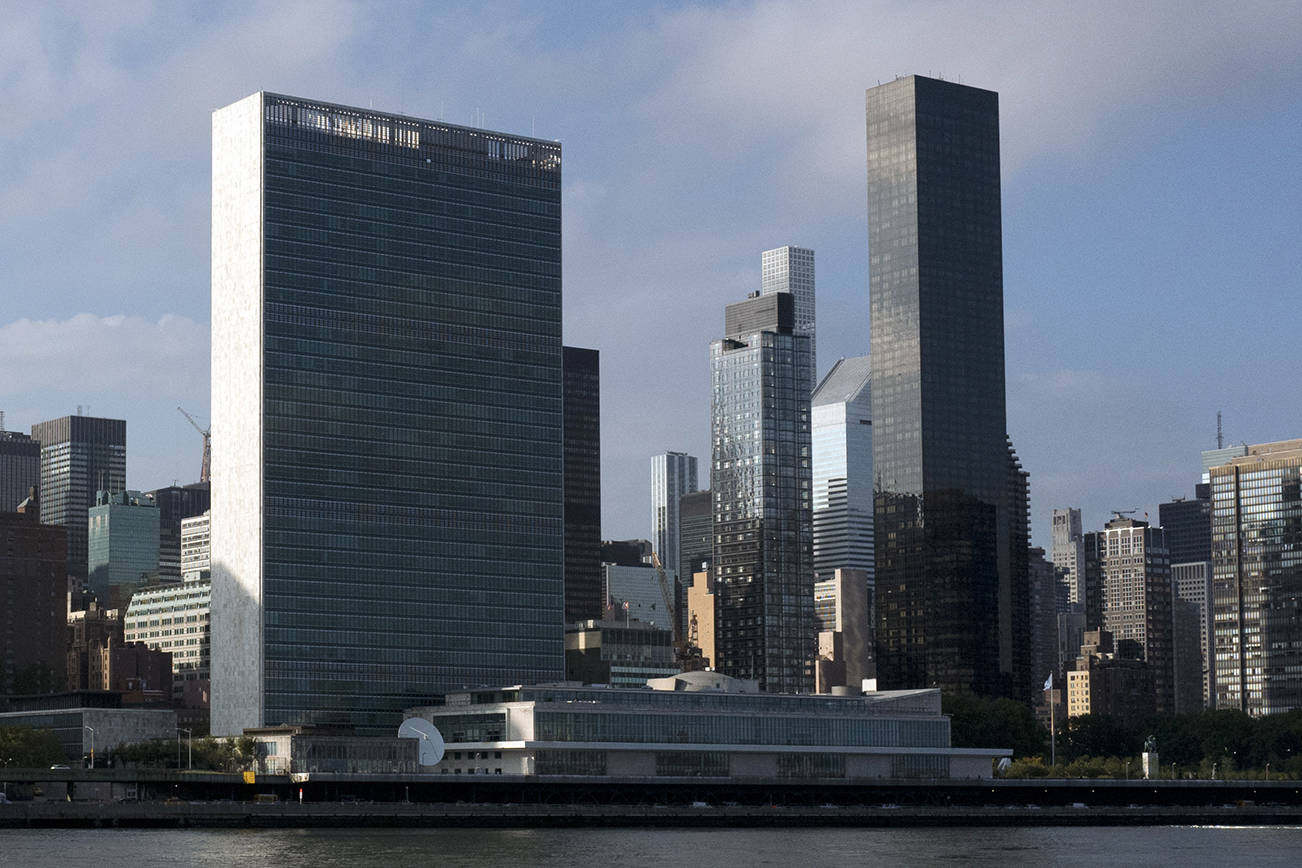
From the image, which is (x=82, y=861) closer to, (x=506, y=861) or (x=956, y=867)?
(x=506, y=861)

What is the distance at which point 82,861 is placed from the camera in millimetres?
192875

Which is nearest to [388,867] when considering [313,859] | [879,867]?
[313,859]

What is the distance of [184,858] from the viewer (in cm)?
19950

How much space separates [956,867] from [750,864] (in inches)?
747

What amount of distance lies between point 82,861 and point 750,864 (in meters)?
60.4

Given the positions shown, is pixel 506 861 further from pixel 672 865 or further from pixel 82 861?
pixel 82 861

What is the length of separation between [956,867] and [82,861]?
79.2 metres

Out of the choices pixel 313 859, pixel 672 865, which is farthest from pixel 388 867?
pixel 672 865

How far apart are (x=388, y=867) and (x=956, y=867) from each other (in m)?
52.0

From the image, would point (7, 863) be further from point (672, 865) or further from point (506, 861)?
point (672, 865)

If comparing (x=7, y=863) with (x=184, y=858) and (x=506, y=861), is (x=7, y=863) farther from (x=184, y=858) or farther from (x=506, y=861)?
(x=506, y=861)

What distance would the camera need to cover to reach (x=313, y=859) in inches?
7830

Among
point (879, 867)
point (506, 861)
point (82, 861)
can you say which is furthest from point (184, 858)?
point (879, 867)

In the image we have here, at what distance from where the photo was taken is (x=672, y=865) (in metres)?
198
